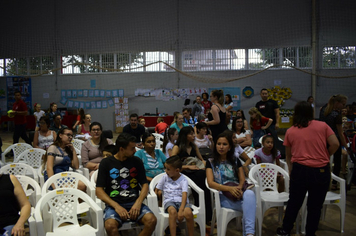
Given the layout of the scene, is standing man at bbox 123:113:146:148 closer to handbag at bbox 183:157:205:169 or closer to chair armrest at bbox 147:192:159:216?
handbag at bbox 183:157:205:169

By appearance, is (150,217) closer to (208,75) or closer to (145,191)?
(145,191)

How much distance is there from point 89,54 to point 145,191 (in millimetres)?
12776

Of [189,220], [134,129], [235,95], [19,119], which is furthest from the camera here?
[235,95]

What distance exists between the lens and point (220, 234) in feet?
11.5

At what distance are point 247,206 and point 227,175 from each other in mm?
438

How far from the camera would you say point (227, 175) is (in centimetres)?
371

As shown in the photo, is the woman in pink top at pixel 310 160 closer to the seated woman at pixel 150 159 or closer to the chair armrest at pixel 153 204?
the chair armrest at pixel 153 204

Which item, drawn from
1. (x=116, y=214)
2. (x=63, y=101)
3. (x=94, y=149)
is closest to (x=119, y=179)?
(x=116, y=214)

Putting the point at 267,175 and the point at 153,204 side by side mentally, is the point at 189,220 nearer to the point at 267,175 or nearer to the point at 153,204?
the point at 153,204

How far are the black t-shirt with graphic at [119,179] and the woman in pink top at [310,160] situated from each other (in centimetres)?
157

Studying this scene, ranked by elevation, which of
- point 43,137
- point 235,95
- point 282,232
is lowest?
point 282,232

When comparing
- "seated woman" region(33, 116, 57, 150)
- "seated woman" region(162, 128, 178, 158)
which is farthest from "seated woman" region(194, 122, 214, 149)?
"seated woman" region(33, 116, 57, 150)

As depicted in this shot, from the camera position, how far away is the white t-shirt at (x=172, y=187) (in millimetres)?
3549

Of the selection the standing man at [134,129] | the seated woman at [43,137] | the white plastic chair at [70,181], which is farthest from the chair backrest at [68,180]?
the standing man at [134,129]
